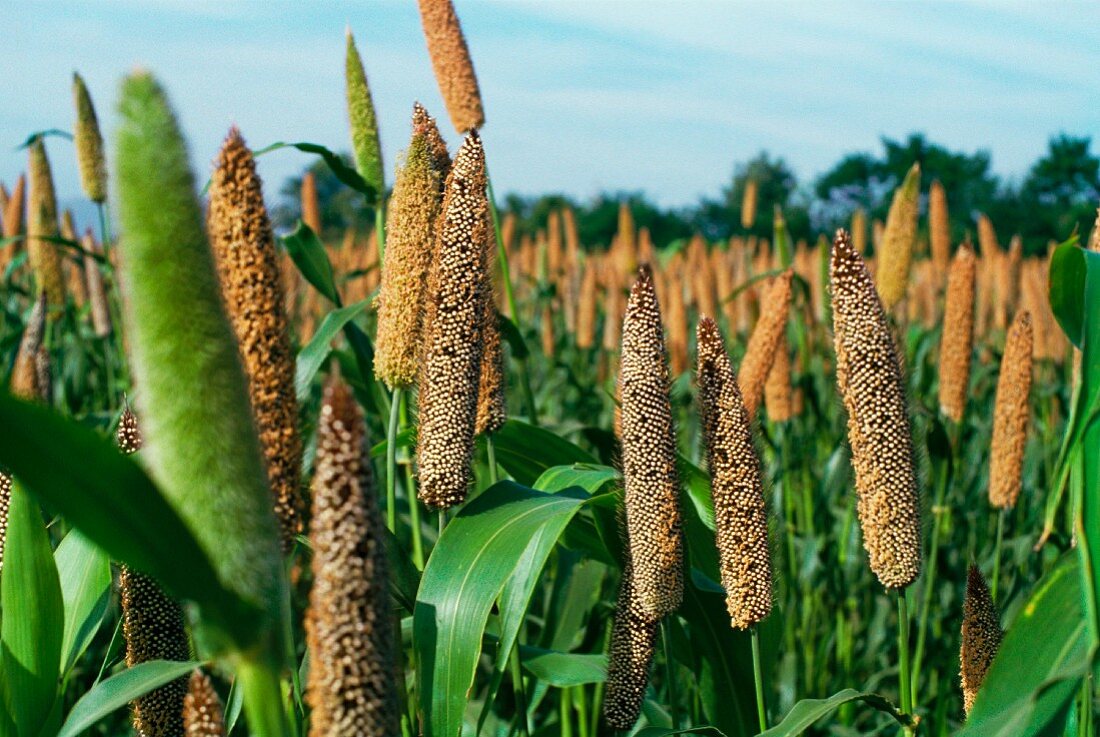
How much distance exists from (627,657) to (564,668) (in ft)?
1.37

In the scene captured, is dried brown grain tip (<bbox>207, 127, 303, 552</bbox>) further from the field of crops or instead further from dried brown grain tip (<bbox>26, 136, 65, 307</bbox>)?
dried brown grain tip (<bbox>26, 136, 65, 307</bbox>)

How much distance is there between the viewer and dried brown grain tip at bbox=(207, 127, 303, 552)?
5.52 feet

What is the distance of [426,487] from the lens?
2432 millimetres

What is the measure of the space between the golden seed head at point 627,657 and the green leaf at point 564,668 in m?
0.25

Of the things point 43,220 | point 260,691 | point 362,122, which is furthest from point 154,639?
point 43,220

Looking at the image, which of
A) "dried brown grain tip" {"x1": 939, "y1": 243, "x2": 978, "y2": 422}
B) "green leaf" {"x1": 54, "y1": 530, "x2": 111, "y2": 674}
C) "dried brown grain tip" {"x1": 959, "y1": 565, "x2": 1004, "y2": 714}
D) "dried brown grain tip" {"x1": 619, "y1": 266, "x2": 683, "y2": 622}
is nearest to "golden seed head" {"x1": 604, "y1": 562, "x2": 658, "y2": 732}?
"dried brown grain tip" {"x1": 619, "y1": 266, "x2": 683, "y2": 622}

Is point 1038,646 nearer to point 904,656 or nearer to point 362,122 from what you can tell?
point 904,656

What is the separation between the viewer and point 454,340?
2.37m

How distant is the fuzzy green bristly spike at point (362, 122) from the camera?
12.1ft

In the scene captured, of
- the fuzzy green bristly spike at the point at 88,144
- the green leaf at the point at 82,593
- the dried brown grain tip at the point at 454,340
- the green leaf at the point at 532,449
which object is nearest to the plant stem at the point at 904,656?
the dried brown grain tip at the point at 454,340

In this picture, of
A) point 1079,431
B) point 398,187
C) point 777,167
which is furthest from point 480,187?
point 777,167

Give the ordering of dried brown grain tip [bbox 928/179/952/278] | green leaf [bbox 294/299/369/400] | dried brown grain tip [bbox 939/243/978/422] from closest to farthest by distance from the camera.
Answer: green leaf [bbox 294/299/369/400] → dried brown grain tip [bbox 939/243/978/422] → dried brown grain tip [bbox 928/179/952/278]

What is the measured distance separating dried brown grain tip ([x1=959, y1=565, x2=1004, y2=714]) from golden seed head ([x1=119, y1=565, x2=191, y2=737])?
153 cm

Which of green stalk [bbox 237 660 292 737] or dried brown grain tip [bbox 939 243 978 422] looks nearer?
green stalk [bbox 237 660 292 737]
